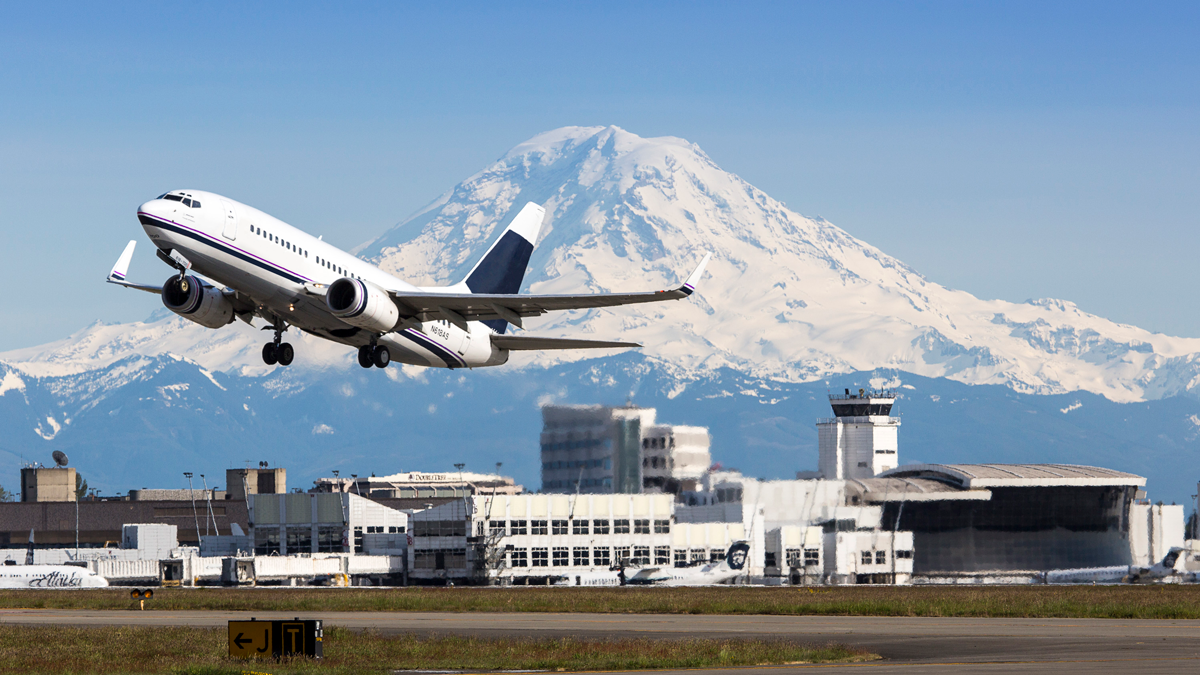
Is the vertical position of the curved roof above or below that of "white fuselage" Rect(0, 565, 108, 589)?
above

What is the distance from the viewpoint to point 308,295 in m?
58.6

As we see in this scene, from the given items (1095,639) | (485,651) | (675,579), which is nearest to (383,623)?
(485,651)

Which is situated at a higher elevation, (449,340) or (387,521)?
(449,340)

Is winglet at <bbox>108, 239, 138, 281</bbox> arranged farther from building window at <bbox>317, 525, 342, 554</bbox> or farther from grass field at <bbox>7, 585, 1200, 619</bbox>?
building window at <bbox>317, 525, 342, 554</bbox>

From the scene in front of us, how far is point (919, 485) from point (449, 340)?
129 m

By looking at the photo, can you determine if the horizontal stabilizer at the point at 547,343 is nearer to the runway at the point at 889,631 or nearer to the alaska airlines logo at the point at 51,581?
the runway at the point at 889,631

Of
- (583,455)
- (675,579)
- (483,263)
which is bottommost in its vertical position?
(675,579)

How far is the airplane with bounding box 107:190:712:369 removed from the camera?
181ft

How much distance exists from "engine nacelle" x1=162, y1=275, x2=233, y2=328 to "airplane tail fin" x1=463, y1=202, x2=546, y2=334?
58.1 ft

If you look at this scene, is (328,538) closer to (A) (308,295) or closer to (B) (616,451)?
(B) (616,451)

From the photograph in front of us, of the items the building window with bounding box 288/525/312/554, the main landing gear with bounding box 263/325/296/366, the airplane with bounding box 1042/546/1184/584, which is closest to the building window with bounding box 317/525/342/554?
the building window with bounding box 288/525/312/554

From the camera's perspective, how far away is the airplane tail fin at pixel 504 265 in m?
76.9

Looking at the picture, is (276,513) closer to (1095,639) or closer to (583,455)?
(583,455)

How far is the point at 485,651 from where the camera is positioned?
5012cm
